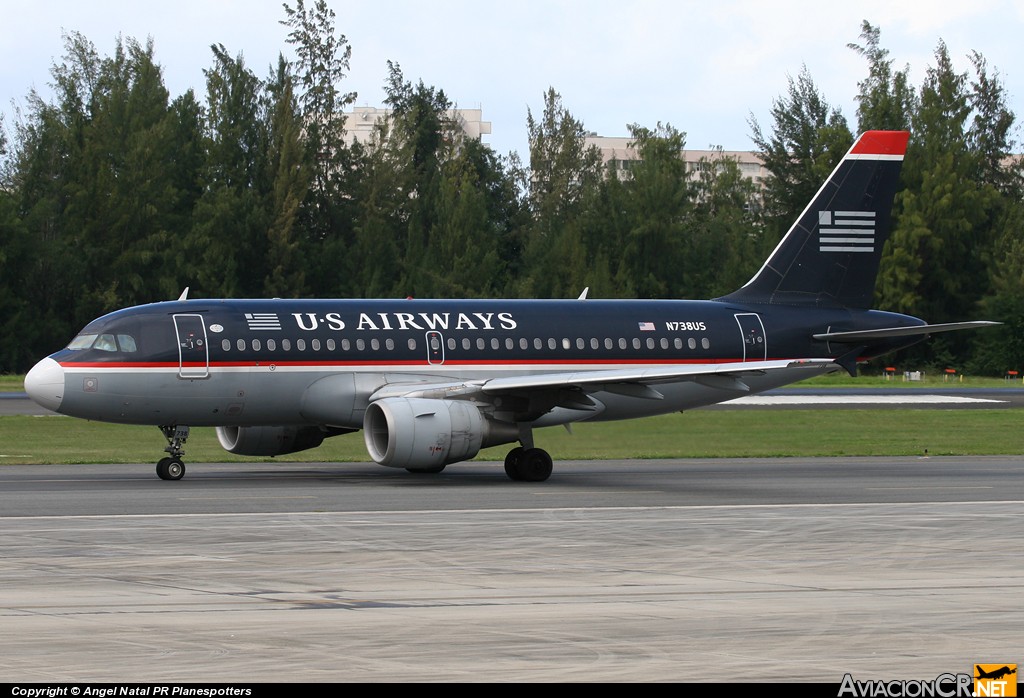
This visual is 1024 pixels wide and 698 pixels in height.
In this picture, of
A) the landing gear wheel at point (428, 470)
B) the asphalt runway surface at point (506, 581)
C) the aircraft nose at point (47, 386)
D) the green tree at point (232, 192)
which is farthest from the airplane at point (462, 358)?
the green tree at point (232, 192)

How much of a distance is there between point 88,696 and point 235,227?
77.1 meters

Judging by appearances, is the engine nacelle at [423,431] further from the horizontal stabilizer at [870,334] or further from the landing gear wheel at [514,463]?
the horizontal stabilizer at [870,334]

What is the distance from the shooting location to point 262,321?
29406mm

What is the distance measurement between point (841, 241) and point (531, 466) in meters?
10.7

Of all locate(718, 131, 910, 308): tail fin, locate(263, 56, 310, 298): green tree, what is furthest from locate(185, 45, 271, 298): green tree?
locate(718, 131, 910, 308): tail fin

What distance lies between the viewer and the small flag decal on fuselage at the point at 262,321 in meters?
29.2

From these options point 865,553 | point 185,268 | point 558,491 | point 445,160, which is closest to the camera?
point 865,553

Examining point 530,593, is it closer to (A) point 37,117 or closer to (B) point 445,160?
(A) point 37,117

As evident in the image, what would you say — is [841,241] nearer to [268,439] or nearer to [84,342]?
[268,439]

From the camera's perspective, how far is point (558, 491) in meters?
26.3

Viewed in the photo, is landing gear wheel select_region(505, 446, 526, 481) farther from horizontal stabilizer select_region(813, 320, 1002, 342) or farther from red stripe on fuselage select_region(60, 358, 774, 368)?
horizontal stabilizer select_region(813, 320, 1002, 342)

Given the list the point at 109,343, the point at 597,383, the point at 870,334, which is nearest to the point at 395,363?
the point at 597,383

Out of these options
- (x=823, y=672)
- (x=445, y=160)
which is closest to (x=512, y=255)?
(x=445, y=160)

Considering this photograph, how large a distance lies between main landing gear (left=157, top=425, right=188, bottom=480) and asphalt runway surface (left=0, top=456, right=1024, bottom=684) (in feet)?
3.56
